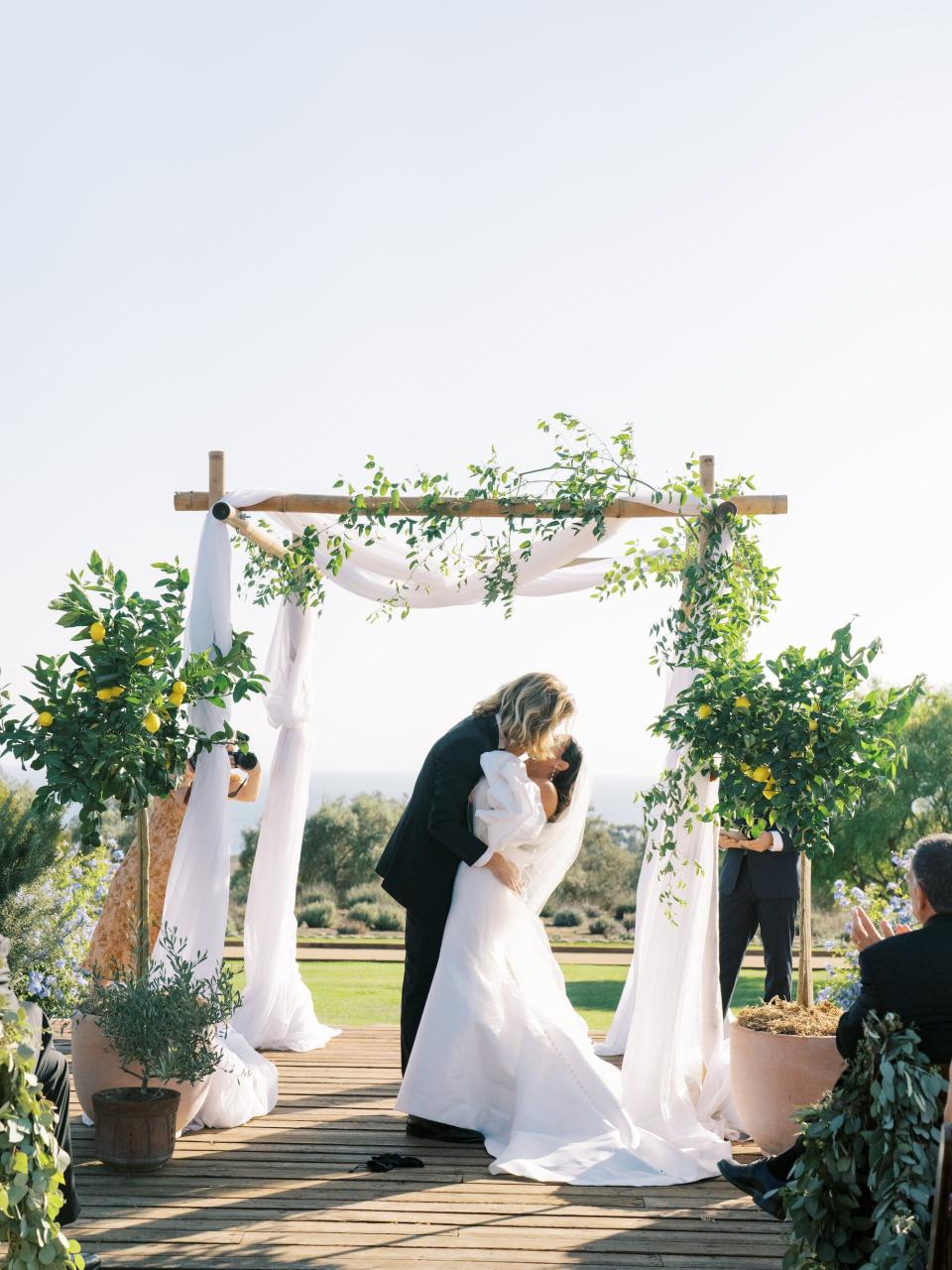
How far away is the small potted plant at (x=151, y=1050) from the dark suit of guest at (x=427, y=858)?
0.77 metres

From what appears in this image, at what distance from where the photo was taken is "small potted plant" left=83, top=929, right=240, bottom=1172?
4070mm

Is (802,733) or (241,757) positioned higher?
(802,733)

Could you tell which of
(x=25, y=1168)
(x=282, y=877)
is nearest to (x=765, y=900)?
(x=282, y=877)

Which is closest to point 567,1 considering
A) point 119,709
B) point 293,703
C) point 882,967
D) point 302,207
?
point 302,207

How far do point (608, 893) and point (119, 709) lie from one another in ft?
42.7

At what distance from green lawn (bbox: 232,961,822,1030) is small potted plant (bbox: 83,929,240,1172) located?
279cm

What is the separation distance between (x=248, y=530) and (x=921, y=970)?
11.2 ft

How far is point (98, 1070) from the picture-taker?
173 inches

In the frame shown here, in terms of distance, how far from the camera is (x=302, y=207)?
26.1 feet

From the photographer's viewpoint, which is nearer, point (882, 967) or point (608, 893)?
point (882, 967)

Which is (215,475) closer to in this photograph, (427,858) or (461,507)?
Answer: (461,507)

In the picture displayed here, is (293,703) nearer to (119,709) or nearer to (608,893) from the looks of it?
(119,709)

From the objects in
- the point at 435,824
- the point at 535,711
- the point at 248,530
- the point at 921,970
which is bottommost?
the point at 921,970

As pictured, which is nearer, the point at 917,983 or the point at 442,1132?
the point at 917,983
